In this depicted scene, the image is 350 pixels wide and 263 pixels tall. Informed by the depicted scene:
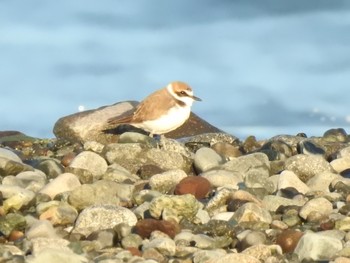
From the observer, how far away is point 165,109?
48.4 ft

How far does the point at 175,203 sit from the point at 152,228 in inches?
25.6

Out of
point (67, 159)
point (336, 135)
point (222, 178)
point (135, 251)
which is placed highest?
point (336, 135)

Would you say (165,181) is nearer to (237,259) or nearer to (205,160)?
(205,160)

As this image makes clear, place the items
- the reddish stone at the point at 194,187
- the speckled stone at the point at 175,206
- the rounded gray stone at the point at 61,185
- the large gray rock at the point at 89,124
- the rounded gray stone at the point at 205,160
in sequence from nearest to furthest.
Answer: the speckled stone at the point at 175,206, the rounded gray stone at the point at 61,185, the reddish stone at the point at 194,187, the rounded gray stone at the point at 205,160, the large gray rock at the point at 89,124

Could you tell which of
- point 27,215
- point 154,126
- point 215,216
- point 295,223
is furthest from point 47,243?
point 154,126

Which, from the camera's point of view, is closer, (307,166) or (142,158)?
(307,166)

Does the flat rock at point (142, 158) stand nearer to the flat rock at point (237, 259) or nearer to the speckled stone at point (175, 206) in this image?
the speckled stone at point (175, 206)

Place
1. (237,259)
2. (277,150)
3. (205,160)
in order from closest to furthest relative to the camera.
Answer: (237,259), (205,160), (277,150)

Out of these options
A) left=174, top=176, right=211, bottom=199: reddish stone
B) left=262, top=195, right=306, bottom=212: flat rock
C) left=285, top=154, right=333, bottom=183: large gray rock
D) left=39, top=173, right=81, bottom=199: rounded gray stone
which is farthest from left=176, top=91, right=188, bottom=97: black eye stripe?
left=262, top=195, right=306, bottom=212: flat rock

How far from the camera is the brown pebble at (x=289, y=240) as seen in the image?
29.8 ft

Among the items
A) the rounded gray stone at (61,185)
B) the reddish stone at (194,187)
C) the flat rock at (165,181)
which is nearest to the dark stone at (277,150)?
the flat rock at (165,181)

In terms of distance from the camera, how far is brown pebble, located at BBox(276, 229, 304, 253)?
9070mm

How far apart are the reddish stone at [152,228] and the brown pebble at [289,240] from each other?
1036 millimetres

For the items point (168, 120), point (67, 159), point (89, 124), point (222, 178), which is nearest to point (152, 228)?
point (222, 178)
